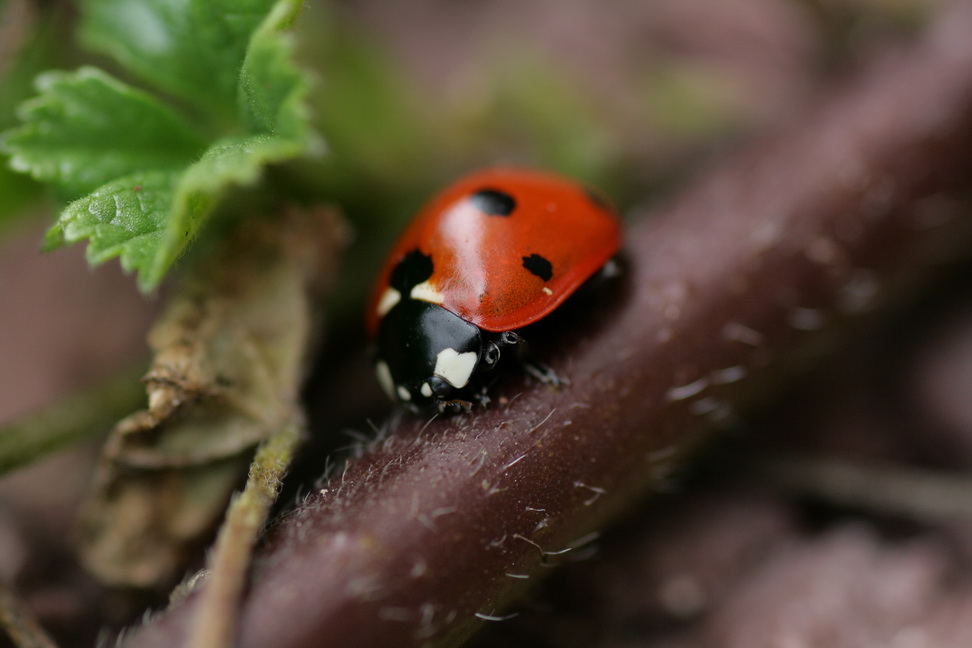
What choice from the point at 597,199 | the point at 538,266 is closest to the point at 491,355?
the point at 538,266

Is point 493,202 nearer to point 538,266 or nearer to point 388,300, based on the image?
point 538,266

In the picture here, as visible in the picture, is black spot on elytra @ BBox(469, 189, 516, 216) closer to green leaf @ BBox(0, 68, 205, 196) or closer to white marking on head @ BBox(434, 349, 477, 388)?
white marking on head @ BBox(434, 349, 477, 388)

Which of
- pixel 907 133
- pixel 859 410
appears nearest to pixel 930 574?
pixel 859 410

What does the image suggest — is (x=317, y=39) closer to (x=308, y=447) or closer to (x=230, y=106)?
(x=230, y=106)

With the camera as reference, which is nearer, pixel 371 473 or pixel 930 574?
pixel 371 473

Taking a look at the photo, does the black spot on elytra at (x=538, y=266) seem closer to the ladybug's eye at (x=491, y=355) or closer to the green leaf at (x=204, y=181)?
the ladybug's eye at (x=491, y=355)

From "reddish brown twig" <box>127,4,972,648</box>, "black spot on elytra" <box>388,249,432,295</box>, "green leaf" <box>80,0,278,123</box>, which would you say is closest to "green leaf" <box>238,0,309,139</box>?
"green leaf" <box>80,0,278,123</box>
